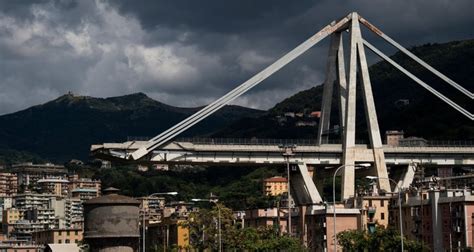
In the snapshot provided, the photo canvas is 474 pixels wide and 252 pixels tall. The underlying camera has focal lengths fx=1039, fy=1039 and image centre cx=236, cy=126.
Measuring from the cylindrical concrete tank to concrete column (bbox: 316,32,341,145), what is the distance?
78.2 m

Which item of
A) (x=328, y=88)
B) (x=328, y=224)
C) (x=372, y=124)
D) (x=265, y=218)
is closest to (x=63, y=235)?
(x=265, y=218)

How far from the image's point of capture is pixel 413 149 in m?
115

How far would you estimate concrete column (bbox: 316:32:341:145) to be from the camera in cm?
11369

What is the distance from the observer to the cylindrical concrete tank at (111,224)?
3497cm

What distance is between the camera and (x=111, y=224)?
116 ft

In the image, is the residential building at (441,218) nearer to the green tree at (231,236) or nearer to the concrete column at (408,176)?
the concrete column at (408,176)

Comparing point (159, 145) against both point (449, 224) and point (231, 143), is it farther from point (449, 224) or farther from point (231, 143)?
point (449, 224)

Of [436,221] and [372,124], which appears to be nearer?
[436,221]

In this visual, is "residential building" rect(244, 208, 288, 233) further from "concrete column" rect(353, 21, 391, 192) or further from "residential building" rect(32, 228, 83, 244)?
"residential building" rect(32, 228, 83, 244)

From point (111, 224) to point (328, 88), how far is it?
8123 centimetres

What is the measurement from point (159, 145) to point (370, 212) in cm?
2659

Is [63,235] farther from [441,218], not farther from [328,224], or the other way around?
[441,218]

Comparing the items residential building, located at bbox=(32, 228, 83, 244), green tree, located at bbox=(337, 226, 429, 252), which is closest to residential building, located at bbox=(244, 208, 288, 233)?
green tree, located at bbox=(337, 226, 429, 252)

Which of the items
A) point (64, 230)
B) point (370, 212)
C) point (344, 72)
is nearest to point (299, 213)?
point (370, 212)
